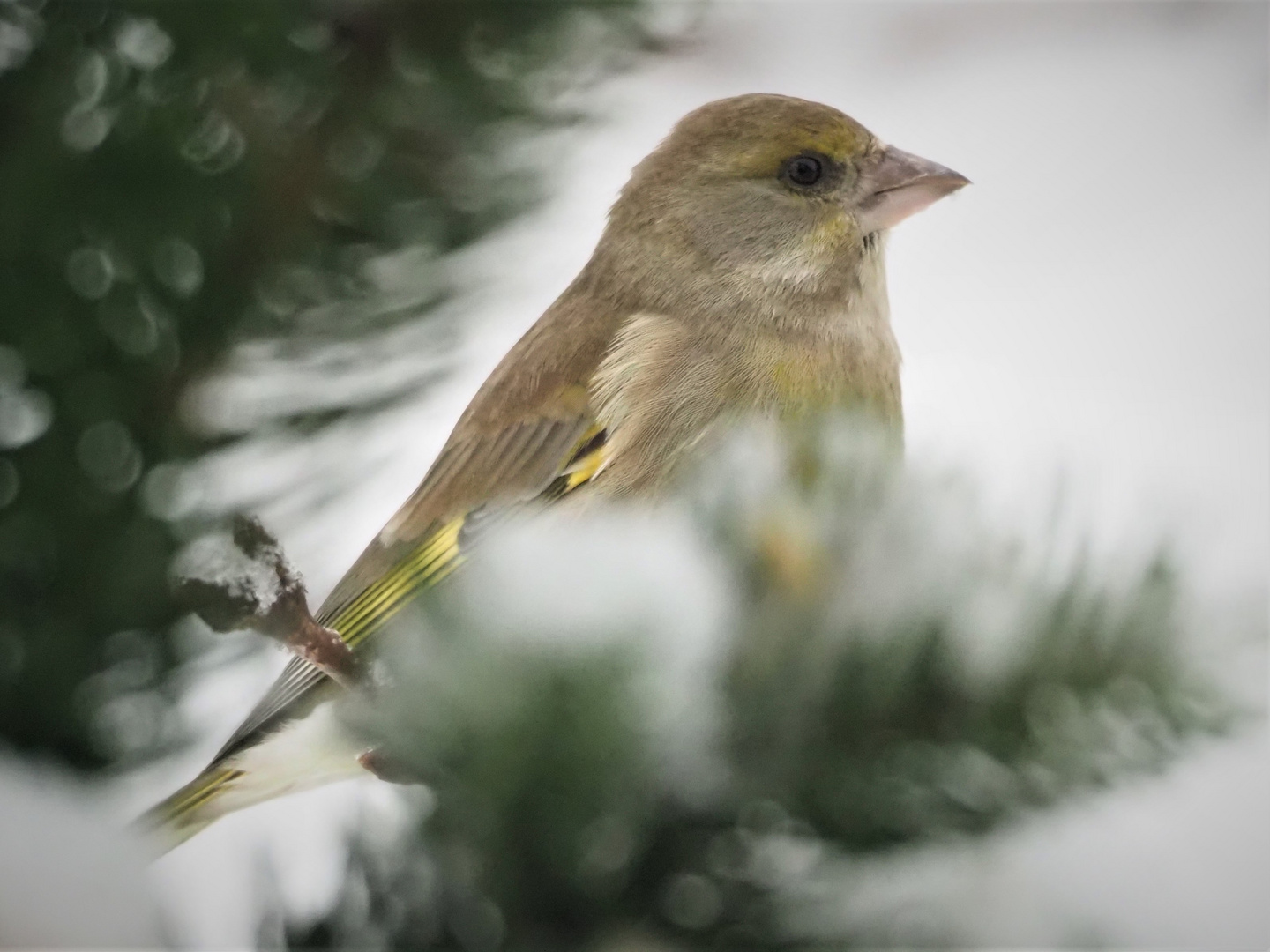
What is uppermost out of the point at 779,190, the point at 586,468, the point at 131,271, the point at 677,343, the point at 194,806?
the point at 779,190

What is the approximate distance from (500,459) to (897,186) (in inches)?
16.4

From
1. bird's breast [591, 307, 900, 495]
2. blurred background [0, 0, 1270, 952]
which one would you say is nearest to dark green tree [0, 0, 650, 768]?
blurred background [0, 0, 1270, 952]

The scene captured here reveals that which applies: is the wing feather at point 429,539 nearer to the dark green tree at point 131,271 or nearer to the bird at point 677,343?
the bird at point 677,343

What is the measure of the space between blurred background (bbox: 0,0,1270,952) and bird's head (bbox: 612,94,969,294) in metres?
0.38

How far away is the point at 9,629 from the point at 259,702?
0.34 m

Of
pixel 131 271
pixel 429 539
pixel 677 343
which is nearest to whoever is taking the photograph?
pixel 131 271

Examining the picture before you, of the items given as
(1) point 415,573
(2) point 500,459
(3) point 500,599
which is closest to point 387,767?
(3) point 500,599

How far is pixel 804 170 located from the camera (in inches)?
46.3

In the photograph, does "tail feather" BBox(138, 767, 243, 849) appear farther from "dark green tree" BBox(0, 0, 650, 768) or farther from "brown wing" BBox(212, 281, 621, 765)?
"dark green tree" BBox(0, 0, 650, 768)

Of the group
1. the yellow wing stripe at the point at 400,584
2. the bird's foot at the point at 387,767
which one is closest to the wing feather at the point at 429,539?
the yellow wing stripe at the point at 400,584

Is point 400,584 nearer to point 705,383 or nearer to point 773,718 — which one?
point 705,383

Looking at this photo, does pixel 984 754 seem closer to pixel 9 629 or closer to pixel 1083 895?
pixel 1083 895

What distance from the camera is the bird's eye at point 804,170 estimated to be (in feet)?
3.84

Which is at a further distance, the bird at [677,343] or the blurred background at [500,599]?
the bird at [677,343]
